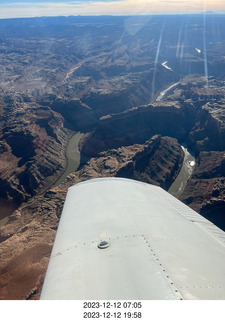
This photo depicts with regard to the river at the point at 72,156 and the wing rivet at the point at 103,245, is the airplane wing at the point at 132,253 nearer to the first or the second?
the wing rivet at the point at 103,245

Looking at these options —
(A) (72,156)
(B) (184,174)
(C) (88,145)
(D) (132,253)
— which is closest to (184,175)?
(B) (184,174)

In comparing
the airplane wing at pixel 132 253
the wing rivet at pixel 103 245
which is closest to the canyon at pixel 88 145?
the airplane wing at pixel 132 253

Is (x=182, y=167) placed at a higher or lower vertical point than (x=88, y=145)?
lower

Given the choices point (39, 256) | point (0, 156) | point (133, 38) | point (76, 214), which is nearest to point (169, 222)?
point (76, 214)

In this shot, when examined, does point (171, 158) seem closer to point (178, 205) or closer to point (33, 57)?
point (178, 205)

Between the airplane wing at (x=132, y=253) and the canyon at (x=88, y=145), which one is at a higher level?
the airplane wing at (x=132, y=253)

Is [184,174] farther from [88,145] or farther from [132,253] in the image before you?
[132,253]

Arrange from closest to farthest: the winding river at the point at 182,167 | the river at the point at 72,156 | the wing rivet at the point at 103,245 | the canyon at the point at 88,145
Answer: the wing rivet at the point at 103,245
the canyon at the point at 88,145
the winding river at the point at 182,167
the river at the point at 72,156

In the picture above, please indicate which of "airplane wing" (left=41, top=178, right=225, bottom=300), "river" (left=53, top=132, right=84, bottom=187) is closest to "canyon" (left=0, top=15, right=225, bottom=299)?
"river" (left=53, top=132, right=84, bottom=187)
